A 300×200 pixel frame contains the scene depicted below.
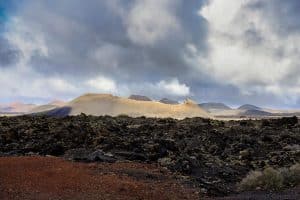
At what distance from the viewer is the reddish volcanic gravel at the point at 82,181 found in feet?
60.6

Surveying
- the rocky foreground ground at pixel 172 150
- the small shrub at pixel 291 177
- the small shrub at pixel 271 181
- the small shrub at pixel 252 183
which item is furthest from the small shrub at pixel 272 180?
the rocky foreground ground at pixel 172 150

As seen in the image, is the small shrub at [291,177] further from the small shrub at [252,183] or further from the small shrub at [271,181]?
the small shrub at [252,183]

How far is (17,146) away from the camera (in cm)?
3356

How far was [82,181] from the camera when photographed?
20.7m

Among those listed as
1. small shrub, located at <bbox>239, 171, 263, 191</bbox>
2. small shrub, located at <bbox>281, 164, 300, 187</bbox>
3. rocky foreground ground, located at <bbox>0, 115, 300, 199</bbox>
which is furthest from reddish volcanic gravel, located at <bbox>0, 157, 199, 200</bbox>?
small shrub, located at <bbox>281, 164, 300, 187</bbox>

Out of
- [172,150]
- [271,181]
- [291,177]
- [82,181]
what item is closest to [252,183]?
[271,181]

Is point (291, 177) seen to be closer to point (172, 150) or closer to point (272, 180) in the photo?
point (272, 180)

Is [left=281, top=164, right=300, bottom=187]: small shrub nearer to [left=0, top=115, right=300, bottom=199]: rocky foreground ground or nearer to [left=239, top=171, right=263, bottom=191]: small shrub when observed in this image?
[left=239, top=171, right=263, bottom=191]: small shrub

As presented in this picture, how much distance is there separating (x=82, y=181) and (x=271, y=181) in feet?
24.1

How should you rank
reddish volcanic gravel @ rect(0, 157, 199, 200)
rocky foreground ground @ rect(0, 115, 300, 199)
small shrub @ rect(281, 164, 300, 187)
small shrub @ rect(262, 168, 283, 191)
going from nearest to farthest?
1. reddish volcanic gravel @ rect(0, 157, 199, 200)
2. small shrub @ rect(262, 168, 283, 191)
3. small shrub @ rect(281, 164, 300, 187)
4. rocky foreground ground @ rect(0, 115, 300, 199)

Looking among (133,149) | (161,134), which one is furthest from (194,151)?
→ (161,134)

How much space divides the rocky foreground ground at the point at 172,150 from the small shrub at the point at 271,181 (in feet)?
2.11

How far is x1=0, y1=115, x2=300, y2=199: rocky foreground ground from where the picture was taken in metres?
23.3

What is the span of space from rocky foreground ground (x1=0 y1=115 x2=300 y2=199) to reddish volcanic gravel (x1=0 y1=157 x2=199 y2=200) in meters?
0.10
